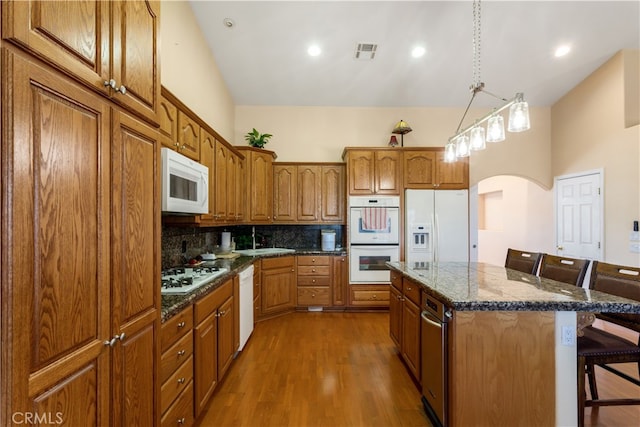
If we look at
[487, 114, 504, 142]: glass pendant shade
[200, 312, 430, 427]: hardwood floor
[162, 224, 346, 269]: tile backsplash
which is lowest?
[200, 312, 430, 427]: hardwood floor

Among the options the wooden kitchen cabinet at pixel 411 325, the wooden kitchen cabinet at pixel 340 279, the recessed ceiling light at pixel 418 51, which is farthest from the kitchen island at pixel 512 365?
the recessed ceiling light at pixel 418 51

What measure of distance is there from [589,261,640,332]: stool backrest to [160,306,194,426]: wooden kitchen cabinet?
2631 mm

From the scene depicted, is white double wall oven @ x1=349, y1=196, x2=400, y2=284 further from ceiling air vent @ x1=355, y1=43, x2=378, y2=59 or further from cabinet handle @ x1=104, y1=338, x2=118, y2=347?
cabinet handle @ x1=104, y1=338, x2=118, y2=347

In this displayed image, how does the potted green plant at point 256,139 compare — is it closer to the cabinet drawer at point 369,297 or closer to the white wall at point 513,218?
the cabinet drawer at point 369,297

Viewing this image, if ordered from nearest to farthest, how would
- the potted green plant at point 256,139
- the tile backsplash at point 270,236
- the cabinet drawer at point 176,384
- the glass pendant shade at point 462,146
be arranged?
the cabinet drawer at point 176,384
the glass pendant shade at point 462,146
the tile backsplash at point 270,236
the potted green plant at point 256,139

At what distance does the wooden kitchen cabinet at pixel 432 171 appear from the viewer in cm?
396

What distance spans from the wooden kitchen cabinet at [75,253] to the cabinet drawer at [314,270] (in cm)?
278

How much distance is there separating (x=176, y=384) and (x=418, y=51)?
13.5 ft

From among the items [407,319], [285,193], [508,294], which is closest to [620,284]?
[508,294]

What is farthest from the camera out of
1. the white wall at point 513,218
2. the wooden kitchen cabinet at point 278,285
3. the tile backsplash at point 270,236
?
the white wall at point 513,218

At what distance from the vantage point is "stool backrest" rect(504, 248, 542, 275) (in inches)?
96.1

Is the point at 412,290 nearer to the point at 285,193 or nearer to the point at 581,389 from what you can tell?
the point at 581,389

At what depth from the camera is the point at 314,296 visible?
396 cm

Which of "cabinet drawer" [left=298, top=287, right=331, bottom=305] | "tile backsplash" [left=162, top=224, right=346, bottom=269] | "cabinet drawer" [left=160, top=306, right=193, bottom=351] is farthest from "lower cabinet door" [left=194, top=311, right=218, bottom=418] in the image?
"cabinet drawer" [left=298, top=287, right=331, bottom=305]
